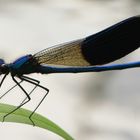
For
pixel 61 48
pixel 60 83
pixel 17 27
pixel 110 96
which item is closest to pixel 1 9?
pixel 17 27

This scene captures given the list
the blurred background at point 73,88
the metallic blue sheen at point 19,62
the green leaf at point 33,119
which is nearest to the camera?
the green leaf at point 33,119

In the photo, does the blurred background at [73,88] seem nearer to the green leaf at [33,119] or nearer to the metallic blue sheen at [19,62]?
the metallic blue sheen at [19,62]

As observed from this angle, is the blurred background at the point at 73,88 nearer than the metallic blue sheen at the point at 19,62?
No

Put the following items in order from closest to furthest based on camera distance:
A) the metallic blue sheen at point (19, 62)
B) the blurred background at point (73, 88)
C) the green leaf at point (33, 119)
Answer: the green leaf at point (33, 119)
the metallic blue sheen at point (19, 62)
the blurred background at point (73, 88)

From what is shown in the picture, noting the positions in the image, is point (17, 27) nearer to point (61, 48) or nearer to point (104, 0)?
point (104, 0)

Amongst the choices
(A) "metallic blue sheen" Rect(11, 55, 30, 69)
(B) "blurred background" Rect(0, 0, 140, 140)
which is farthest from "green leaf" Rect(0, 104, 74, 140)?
(B) "blurred background" Rect(0, 0, 140, 140)

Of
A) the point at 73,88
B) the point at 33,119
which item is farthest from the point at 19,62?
the point at 73,88

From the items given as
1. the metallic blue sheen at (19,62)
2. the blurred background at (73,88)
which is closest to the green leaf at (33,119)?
the metallic blue sheen at (19,62)
